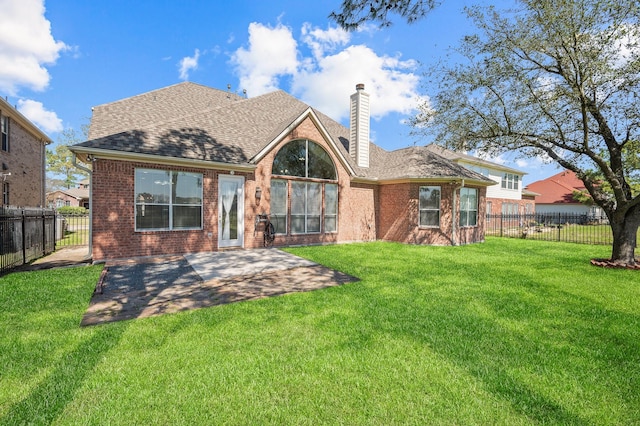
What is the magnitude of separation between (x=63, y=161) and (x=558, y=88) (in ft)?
168

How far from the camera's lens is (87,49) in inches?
594

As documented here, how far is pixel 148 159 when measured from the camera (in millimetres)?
9109

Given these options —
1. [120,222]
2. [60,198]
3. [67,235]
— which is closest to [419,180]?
[120,222]

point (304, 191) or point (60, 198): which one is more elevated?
point (60, 198)

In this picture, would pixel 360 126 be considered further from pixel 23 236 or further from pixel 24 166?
pixel 24 166

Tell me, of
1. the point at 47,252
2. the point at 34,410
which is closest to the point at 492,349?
the point at 34,410

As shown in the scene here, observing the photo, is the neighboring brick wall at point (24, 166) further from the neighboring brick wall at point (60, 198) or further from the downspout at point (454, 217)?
the neighboring brick wall at point (60, 198)

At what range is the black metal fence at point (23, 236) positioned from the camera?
7.30 metres

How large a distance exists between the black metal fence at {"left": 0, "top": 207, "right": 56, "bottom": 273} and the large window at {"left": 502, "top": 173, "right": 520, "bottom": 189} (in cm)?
3330

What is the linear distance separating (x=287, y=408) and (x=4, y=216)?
30.3ft

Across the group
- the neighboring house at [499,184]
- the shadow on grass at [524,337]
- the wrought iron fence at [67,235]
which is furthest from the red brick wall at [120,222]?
the neighboring house at [499,184]

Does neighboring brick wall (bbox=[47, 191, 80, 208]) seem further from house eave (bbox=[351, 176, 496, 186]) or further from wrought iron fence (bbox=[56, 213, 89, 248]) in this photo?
house eave (bbox=[351, 176, 496, 186])

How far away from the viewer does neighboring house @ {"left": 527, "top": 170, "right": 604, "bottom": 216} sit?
36.9 meters

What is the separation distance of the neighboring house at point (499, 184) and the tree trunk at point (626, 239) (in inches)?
600
